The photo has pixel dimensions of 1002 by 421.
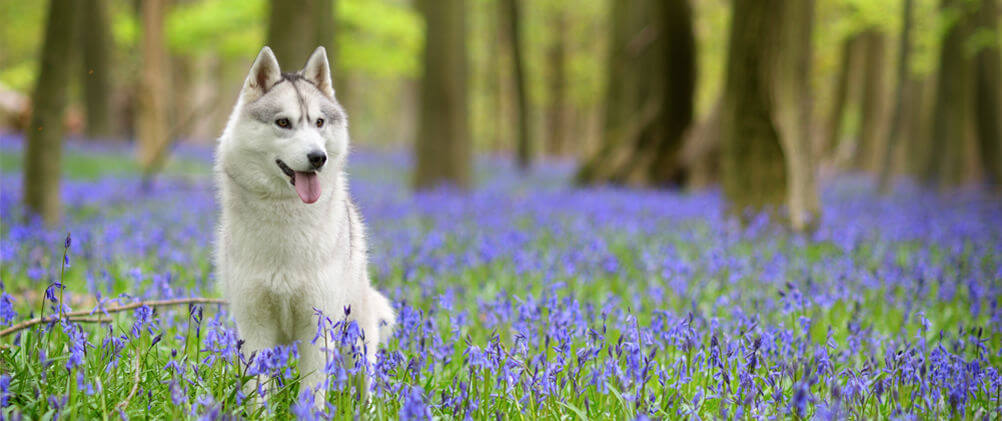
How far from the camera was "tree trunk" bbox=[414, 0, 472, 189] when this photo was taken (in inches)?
519

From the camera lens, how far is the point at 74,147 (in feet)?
64.8

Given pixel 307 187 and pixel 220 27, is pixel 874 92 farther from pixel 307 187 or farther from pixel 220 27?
pixel 307 187

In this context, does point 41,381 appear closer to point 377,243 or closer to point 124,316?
point 124,316

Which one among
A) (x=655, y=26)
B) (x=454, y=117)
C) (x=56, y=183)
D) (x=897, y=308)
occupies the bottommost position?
(x=897, y=308)

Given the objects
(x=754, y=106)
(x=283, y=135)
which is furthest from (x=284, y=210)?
(x=754, y=106)

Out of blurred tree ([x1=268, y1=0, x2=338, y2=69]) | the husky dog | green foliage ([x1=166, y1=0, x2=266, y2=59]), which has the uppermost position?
green foliage ([x1=166, y1=0, x2=266, y2=59])

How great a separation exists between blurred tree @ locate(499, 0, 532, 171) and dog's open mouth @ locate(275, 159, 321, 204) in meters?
18.0

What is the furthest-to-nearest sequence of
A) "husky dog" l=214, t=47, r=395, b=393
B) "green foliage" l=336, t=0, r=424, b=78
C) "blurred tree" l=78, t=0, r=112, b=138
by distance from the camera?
"green foliage" l=336, t=0, r=424, b=78 < "blurred tree" l=78, t=0, r=112, b=138 < "husky dog" l=214, t=47, r=395, b=393

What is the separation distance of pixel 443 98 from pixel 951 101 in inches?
402

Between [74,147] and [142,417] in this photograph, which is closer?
[142,417]

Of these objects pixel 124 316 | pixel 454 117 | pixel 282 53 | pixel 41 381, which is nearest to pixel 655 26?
pixel 454 117

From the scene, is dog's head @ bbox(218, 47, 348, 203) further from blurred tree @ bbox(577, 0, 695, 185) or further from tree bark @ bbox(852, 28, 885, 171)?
tree bark @ bbox(852, 28, 885, 171)

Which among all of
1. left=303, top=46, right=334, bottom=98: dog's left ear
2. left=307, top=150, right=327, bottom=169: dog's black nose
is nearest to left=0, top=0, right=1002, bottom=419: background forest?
left=307, top=150, right=327, bottom=169: dog's black nose

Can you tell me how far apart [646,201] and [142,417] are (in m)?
9.88
